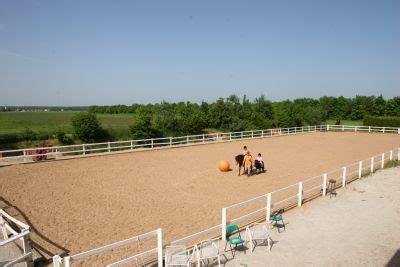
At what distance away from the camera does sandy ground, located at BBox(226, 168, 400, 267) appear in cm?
630

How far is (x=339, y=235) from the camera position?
7539 mm

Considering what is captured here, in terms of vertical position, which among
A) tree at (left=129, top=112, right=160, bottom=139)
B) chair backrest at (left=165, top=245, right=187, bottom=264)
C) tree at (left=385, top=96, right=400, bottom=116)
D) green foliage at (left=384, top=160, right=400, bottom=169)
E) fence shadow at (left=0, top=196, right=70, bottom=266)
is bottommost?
fence shadow at (left=0, top=196, right=70, bottom=266)

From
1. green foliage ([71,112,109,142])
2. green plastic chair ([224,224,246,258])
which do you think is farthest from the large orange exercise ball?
green foliage ([71,112,109,142])

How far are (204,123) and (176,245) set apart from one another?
1717 inches

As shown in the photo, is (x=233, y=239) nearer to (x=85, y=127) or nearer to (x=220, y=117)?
(x=85, y=127)

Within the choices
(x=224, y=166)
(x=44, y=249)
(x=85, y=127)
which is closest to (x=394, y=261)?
(x=44, y=249)

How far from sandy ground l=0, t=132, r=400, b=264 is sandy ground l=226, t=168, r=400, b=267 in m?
2.20

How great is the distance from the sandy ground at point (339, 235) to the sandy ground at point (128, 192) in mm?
2202

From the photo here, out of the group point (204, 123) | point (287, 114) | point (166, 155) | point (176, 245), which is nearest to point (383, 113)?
point (287, 114)

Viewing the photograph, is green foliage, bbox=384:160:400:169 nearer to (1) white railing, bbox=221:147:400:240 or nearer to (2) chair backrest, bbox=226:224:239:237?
(1) white railing, bbox=221:147:400:240

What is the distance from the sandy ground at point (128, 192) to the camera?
8.17 meters

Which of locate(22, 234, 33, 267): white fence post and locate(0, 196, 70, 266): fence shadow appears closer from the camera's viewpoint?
locate(22, 234, 33, 267): white fence post

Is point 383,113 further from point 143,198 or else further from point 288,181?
point 143,198

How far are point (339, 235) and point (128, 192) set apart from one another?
7720 millimetres
